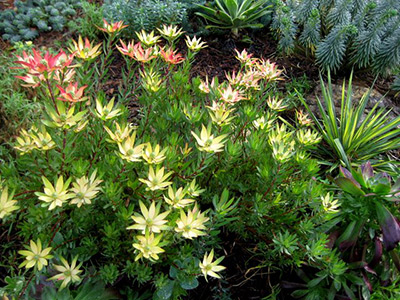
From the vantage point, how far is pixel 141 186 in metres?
1.40

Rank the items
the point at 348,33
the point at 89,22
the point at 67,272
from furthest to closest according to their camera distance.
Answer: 1. the point at 89,22
2. the point at 348,33
3. the point at 67,272

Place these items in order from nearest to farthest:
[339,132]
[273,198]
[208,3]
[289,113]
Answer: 1. [273,198]
2. [339,132]
3. [289,113]
4. [208,3]

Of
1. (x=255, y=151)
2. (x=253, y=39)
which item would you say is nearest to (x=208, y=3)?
(x=253, y=39)

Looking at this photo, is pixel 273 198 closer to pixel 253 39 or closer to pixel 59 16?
pixel 253 39

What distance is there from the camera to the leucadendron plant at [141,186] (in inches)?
50.3

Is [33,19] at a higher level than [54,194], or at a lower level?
lower

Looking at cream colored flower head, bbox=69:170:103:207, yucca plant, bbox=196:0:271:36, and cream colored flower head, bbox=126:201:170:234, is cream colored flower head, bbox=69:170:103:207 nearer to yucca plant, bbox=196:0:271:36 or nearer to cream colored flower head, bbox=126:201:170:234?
cream colored flower head, bbox=126:201:170:234

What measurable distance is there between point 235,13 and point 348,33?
1.09 m

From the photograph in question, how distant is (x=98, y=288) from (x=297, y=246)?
34.9 inches

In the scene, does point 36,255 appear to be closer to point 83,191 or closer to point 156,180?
point 83,191

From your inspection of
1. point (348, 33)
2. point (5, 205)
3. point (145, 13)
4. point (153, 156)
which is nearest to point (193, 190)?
point (153, 156)

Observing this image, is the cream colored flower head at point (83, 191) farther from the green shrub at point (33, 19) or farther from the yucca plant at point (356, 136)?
the green shrub at point (33, 19)

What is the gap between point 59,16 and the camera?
403 centimetres

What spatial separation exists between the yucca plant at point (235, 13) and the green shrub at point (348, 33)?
0.25 m
